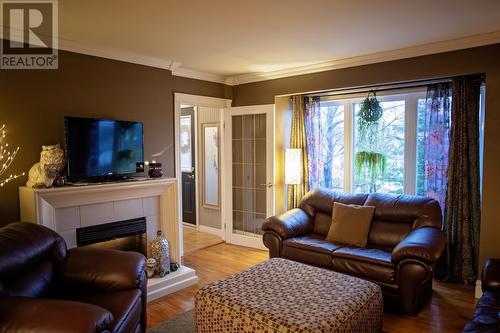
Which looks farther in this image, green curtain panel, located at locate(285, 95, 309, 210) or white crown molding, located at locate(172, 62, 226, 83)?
green curtain panel, located at locate(285, 95, 309, 210)

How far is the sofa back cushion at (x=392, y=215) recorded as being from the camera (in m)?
3.52

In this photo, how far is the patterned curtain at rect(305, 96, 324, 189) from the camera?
4.88 metres

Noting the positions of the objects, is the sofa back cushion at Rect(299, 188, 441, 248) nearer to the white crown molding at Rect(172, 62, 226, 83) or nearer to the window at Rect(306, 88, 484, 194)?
the window at Rect(306, 88, 484, 194)

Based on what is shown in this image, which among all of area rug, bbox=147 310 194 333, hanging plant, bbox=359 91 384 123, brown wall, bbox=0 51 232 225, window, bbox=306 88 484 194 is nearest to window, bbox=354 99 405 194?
window, bbox=306 88 484 194

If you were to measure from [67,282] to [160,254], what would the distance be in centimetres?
126

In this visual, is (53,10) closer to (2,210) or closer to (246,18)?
(246,18)

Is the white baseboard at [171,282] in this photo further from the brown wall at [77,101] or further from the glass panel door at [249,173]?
the glass panel door at [249,173]

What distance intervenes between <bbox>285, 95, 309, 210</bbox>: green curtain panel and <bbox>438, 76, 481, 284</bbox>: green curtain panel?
72.4 inches

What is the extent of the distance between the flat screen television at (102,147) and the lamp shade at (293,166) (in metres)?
1.93

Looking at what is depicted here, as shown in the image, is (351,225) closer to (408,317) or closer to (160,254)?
(408,317)

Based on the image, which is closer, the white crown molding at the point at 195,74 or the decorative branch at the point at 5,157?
the decorative branch at the point at 5,157

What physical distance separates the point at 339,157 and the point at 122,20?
321 centimetres

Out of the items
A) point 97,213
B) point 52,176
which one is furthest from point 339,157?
Answer: point 52,176

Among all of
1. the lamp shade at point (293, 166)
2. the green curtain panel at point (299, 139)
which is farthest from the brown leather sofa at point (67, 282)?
the green curtain panel at point (299, 139)
